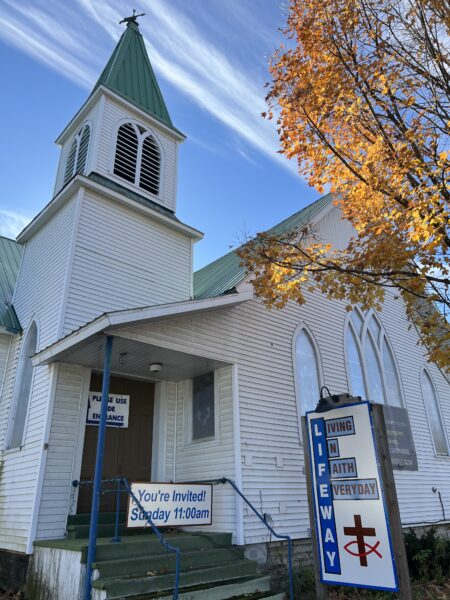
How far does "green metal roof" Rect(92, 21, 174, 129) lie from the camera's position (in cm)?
1379

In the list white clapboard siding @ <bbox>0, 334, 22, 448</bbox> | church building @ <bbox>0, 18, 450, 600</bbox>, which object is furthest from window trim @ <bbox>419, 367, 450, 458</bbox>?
white clapboard siding @ <bbox>0, 334, 22, 448</bbox>

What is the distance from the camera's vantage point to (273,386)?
9.80 meters

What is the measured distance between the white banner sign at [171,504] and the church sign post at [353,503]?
234cm

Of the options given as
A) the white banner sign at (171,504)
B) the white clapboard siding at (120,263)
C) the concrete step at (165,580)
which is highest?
the white clapboard siding at (120,263)

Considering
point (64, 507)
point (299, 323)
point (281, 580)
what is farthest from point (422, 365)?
point (64, 507)

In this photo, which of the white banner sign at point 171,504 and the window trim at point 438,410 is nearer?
the white banner sign at point 171,504

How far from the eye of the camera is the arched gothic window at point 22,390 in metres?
9.15

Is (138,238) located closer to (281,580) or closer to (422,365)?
(281,580)

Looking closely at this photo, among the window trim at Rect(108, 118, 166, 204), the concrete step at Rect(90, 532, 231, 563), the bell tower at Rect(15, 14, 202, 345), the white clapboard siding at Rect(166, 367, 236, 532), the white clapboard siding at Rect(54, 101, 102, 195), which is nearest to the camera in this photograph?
the concrete step at Rect(90, 532, 231, 563)

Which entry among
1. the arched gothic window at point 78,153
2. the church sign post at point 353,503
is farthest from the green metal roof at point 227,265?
the church sign post at point 353,503

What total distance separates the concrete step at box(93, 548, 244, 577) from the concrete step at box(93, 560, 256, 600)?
0.12 m

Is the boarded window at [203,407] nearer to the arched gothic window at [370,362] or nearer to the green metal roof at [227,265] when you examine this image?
the green metal roof at [227,265]

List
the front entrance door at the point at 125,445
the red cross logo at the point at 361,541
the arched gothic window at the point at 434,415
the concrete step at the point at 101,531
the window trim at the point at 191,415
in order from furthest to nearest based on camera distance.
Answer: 1. the arched gothic window at the point at 434,415
2. the window trim at the point at 191,415
3. the front entrance door at the point at 125,445
4. the concrete step at the point at 101,531
5. the red cross logo at the point at 361,541

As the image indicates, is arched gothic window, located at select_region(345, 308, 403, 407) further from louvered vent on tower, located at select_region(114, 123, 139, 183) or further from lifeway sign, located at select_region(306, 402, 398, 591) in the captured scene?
louvered vent on tower, located at select_region(114, 123, 139, 183)
